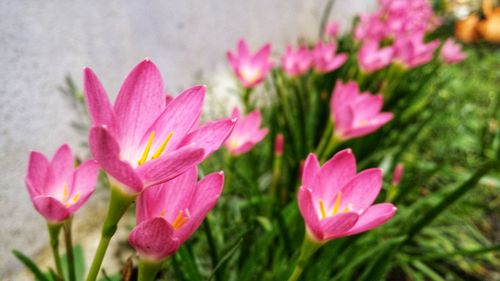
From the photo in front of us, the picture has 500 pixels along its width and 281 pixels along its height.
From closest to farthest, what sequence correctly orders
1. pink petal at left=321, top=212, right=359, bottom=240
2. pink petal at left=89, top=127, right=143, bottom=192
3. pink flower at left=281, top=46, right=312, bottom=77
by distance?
pink petal at left=89, top=127, right=143, bottom=192
pink petal at left=321, top=212, right=359, bottom=240
pink flower at left=281, top=46, right=312, bottom=77

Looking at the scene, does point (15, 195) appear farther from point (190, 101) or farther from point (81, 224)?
point (190, 101)

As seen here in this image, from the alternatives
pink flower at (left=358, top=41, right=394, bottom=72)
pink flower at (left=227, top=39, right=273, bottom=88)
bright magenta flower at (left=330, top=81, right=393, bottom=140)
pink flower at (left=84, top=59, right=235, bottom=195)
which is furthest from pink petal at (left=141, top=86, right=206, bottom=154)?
pink flower at (left=358, top=41, right=394, bottom=72)

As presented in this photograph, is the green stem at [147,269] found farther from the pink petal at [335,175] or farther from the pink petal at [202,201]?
the pink petal at [335,175]

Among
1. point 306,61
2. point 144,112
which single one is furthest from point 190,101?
point 306,61

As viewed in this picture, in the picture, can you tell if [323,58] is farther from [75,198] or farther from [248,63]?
[75,198]

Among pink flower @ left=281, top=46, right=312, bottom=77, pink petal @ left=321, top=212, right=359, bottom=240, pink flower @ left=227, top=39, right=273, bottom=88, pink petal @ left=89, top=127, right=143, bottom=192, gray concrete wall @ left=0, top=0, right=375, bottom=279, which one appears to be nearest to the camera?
pink petal @ left=89, top=127, right=143, bottom=192

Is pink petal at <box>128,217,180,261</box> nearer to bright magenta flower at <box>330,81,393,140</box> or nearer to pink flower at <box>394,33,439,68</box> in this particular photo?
bright magenta flower at <box>330,81,393,140</box>
